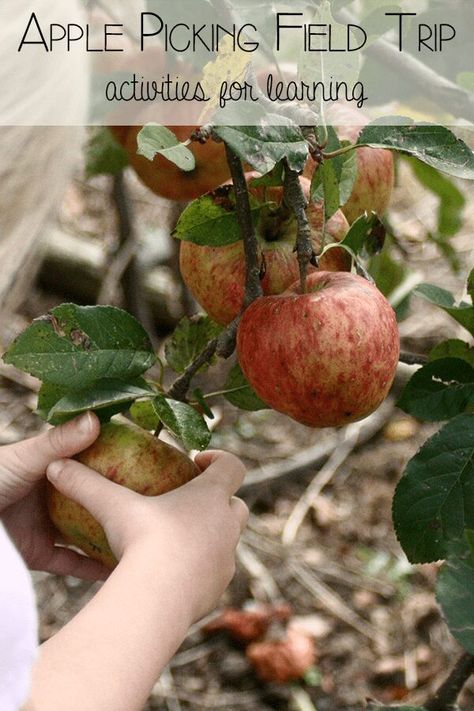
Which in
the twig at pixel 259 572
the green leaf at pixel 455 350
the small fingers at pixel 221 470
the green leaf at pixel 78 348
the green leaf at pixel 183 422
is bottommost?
the twig at pixel 259 572

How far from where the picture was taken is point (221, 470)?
0.87 metres

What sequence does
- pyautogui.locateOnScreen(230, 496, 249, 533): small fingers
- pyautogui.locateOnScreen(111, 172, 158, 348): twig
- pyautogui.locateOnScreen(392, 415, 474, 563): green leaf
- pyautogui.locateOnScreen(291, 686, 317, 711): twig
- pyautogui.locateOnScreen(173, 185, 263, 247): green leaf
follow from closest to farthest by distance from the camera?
pyautogui.locateOnScreen(173, 185, 263, 247): green leaf < pyautogui.locateOnScreen(392, 415, 474, 563): green leaf < pyautogui.locateOnScreen(230, 496, 249, 533): small fingers < pyautogui.locateOnScreen(291, 686, 317, 711): twig < pyautogui.locateOnScreen(111, 172, 158, 348): twig

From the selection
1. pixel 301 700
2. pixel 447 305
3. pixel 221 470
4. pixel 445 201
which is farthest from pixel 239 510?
pixel 301 700

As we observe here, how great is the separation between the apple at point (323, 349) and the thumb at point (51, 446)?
0.17 m

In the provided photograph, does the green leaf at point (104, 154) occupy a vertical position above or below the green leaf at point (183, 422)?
above

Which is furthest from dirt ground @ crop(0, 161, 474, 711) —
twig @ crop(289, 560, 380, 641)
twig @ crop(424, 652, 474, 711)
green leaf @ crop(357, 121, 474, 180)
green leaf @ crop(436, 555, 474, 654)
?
green leaf @ crop(357, 121, 474, 180)

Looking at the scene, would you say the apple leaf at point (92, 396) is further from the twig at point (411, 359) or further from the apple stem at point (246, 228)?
the twig at point (411, 359)

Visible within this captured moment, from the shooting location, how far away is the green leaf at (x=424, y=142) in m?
0.65

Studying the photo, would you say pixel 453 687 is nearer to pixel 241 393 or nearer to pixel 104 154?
pixel 241 393

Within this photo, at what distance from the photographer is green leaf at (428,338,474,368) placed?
91 cm

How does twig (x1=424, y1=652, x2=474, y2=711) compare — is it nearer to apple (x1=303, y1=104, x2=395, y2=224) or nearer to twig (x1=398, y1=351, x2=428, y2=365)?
twig (x1=398, y1=351, x2=428, y2=365)

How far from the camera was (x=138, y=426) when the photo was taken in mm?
851

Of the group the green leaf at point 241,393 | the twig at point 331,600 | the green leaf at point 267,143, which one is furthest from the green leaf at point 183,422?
the twig at point 331,600

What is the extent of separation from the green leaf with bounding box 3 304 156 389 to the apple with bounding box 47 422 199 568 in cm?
7
